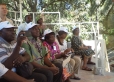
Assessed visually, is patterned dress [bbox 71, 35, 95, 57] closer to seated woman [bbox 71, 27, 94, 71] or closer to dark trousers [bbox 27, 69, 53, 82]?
seated woman [bbox 71, 27, 94, 71]

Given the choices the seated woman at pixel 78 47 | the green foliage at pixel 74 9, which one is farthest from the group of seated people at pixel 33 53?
the green foliage at pixel 74 9

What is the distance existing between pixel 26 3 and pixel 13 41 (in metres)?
11.8

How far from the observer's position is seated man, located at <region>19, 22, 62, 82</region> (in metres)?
3.11

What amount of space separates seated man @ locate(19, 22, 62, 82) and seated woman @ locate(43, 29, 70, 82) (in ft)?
0.93

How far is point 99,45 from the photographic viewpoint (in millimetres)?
5723

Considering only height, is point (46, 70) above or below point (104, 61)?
above

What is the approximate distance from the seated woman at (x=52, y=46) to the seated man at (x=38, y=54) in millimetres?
282

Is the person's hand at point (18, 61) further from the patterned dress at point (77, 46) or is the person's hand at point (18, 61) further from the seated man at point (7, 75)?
the patterned dress at point (77, 46)

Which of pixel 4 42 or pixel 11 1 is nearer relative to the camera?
pixel 4 42

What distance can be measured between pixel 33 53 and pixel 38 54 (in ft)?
0.41

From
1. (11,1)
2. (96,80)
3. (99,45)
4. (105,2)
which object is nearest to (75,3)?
(105,2)

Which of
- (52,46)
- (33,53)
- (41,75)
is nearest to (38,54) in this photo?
(33,53)

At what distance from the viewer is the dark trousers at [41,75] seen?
2.78m

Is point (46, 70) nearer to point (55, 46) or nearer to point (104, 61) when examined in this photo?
point (55, 46)
